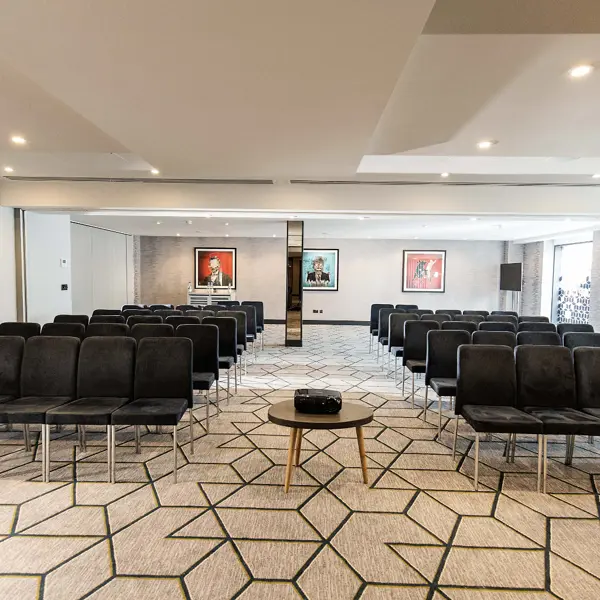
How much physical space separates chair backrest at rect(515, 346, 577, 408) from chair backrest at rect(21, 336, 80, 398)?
3839 millimetres

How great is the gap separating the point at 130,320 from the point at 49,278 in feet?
9.71

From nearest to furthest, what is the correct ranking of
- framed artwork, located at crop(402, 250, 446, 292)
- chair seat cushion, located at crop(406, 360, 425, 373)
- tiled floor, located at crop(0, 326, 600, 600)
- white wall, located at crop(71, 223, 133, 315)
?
1. tiled floor, located at crop(0, 326, 600, 600)
2. chair seat cushion, located at crop(406, 360, 425, 373)
3. white wall, located at crop(71, 223, 133, 315)
4. framed artwork, located at crop(402, 250, 446, 292)

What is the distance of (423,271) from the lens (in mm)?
14438

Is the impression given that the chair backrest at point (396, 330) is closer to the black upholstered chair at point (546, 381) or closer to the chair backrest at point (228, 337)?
the chair backrest at point (228, 337)

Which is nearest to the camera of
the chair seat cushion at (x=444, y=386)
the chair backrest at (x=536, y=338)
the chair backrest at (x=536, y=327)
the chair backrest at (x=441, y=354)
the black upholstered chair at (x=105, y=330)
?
the chair seat cushion at (x=444, y=386)

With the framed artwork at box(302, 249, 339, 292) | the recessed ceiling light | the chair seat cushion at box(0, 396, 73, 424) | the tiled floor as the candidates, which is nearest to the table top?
the tiled floor

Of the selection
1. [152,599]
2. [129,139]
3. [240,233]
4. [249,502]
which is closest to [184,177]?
[129,139]

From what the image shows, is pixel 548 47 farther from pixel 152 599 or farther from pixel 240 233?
pixel 240 233

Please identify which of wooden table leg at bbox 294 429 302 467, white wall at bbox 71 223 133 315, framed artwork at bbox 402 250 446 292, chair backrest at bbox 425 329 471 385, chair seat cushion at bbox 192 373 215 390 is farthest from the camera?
framed artwork at bbox 402 250 446 292

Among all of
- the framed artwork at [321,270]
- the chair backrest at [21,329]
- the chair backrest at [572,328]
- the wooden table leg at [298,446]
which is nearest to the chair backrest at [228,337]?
the chair backrest at [21,329]

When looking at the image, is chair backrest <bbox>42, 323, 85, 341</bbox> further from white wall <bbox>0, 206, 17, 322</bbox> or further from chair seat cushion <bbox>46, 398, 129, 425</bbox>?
white wall <bbox>0, 206, 17, 322</bbox>

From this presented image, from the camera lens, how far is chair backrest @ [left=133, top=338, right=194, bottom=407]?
3764 millimetres

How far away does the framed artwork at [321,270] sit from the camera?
1446 cm

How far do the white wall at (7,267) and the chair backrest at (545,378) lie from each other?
728 centimetres
